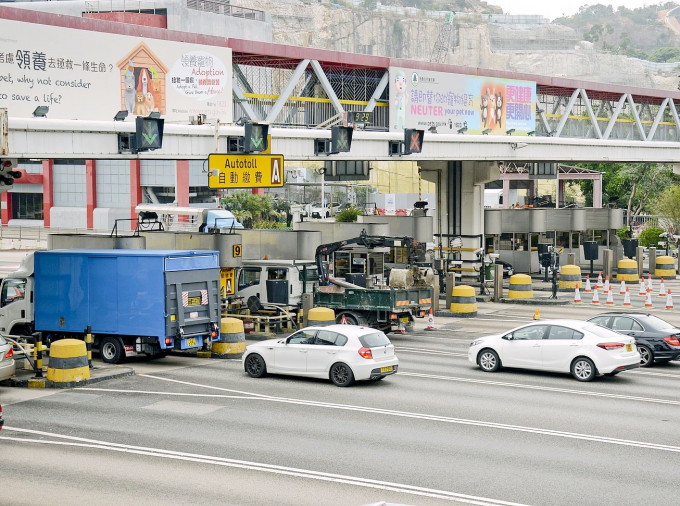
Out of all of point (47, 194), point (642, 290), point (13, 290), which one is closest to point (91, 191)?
point (47, 194)

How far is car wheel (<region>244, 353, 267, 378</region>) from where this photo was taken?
20.9m

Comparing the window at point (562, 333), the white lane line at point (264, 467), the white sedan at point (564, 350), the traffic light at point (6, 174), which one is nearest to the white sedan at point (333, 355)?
the white sedan at point (564, 350)

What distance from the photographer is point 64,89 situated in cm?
2509

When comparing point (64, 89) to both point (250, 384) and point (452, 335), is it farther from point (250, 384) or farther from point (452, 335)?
point (452, 335)

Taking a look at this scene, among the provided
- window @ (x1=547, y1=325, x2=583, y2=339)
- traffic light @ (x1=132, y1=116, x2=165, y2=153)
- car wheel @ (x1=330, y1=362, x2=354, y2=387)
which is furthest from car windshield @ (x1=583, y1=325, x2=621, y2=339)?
traffic light @ (x1=132, y1=116, x2=165, y2=153)

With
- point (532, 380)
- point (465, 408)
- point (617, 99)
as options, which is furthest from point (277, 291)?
point (617, 99)

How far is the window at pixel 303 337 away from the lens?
20.5 m

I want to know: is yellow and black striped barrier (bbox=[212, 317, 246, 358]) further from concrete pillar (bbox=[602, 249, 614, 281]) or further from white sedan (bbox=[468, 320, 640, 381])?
concrete pillar (bbox=[602, 249, 614, 281])

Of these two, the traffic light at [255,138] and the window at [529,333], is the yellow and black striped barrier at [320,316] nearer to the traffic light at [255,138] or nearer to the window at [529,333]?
the traffic light at [255,138]

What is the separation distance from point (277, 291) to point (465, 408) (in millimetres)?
12024

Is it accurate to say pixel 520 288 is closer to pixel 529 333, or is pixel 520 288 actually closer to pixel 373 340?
pixel 529 333

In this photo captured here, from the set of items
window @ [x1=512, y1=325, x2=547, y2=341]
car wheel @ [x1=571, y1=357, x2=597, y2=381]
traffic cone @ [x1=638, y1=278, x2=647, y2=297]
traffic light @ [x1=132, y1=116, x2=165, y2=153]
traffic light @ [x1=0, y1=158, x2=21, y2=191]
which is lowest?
car wheel @ [x1=571, y1=357, x2=597, y2=381]

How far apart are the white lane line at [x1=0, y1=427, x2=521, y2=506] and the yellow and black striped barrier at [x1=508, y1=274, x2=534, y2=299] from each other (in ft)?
84.3

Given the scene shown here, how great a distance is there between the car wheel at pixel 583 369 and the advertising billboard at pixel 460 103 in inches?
657
